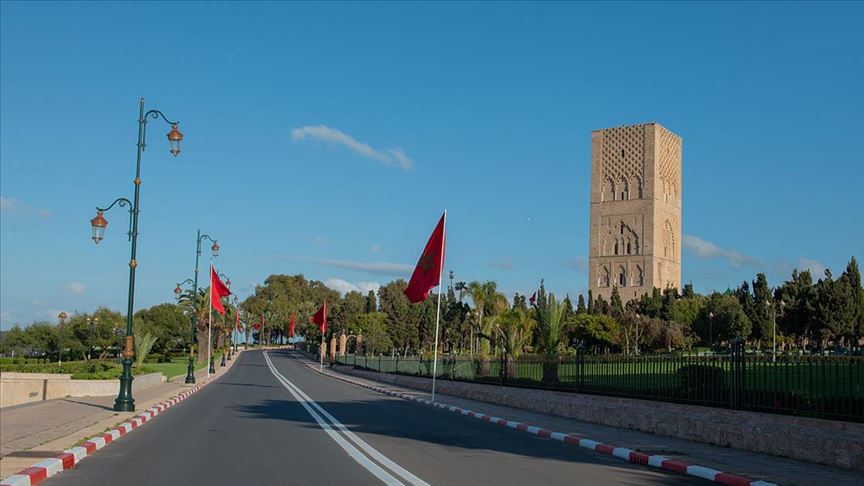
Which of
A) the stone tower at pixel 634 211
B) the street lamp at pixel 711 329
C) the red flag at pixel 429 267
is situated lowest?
the street lamp at pixel 711 329

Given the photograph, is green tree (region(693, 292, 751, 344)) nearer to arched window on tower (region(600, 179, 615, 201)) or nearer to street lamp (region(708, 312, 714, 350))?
street lamp (region(708, 312, 714, 350))

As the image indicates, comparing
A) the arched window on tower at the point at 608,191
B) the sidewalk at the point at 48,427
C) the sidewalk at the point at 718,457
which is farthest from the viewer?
the arched window on tower at the point at 608,191

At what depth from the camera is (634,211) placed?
135 metres

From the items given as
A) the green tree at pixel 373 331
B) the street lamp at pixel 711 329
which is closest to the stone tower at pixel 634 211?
the street lamp at pixel 711 329

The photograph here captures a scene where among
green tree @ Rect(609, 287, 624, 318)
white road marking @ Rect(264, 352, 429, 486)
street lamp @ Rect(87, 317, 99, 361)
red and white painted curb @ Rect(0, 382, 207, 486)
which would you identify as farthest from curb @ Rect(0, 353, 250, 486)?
green tree @ Rect(609, 287, 624, 318)

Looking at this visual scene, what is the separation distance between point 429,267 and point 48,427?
15.6 meters

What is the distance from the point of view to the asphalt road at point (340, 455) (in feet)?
38.0

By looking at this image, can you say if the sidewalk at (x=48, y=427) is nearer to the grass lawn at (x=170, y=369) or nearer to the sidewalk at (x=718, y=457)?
the sidewalk at (x=718, y=457)

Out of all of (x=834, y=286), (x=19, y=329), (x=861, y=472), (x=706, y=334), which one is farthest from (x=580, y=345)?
(x=19, y=329)

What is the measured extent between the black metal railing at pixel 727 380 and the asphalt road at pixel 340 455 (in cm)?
297

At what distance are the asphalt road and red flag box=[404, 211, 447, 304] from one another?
8.79m

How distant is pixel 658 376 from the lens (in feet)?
62.8

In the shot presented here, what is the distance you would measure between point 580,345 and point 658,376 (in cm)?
601

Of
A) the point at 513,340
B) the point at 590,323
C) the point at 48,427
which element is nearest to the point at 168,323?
the point at 590,323
